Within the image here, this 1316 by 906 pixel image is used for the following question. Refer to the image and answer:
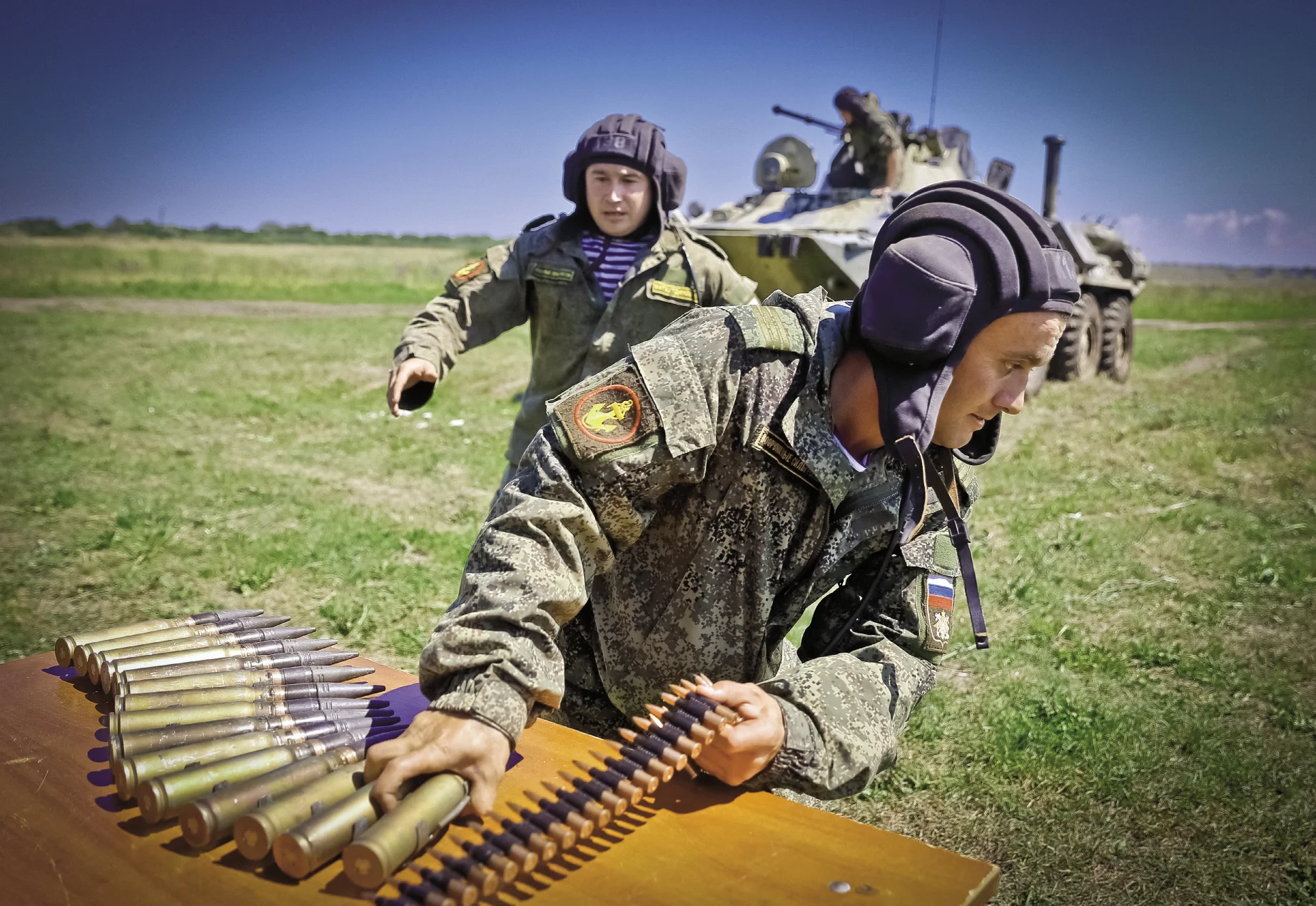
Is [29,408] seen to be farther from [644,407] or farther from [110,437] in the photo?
[644,407]

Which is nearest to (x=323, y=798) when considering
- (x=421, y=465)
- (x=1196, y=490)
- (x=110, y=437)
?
(x=421, y=465)

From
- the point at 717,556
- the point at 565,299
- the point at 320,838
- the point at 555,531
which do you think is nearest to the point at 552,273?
the point at 565,299

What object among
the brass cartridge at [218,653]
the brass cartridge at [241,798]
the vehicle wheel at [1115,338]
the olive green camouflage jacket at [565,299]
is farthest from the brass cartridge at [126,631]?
the vehicle wheel at [1115,338]

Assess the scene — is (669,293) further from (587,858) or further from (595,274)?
(587,858)

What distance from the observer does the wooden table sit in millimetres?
1423

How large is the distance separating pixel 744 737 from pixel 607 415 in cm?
57

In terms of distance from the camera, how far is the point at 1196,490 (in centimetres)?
812

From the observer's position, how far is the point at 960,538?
2014 millimetres

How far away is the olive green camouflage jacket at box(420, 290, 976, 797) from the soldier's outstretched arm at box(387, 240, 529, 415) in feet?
6.15

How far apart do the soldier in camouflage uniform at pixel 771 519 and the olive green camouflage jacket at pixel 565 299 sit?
228 cm

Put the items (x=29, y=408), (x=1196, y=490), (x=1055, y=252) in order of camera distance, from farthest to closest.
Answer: (x=29, y=408) < (x=1196, y=490) < (x=1055, y=252)

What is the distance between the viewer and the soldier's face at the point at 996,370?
5.90 feet

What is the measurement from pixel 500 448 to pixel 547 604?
24.4 feet

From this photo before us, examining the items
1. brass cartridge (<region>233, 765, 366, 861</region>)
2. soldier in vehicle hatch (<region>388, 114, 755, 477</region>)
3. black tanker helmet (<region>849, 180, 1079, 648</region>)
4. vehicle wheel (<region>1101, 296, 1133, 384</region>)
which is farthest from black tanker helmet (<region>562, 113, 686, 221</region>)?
vehicle wheel (<region>1101, 296, 1133, 384</region>)
